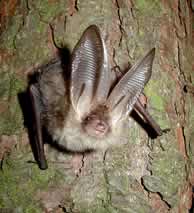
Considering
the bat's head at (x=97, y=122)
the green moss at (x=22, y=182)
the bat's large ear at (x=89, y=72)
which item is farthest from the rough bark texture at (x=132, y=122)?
the bat's large ear at (x=89, y=72)

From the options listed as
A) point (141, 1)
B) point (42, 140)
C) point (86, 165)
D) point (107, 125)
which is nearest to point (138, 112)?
point (107, 125)

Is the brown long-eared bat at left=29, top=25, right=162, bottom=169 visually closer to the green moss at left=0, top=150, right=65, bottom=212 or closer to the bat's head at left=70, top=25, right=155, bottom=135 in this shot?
the bat's head at left=70, top=25, right=155, bottom=135

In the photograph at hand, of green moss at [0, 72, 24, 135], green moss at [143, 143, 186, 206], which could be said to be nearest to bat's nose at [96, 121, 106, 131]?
green moss at [143, 143, 186, 206]

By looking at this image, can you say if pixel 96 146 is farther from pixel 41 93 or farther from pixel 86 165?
pixel 41 93

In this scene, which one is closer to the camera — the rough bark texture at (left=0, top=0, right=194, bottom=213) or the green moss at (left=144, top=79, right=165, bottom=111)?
the rough bark texture at (left=0, top=0, right=194, bottom=213)

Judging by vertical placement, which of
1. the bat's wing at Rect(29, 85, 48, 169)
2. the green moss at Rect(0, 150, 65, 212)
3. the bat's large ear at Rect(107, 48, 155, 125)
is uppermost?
the bat's large ear at Rect(107, 48, 155, 125)

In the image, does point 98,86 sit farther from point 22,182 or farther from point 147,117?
point 22,182

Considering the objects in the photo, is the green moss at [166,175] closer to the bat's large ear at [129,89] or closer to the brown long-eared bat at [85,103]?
the brown long-eared bat at [85,103]
